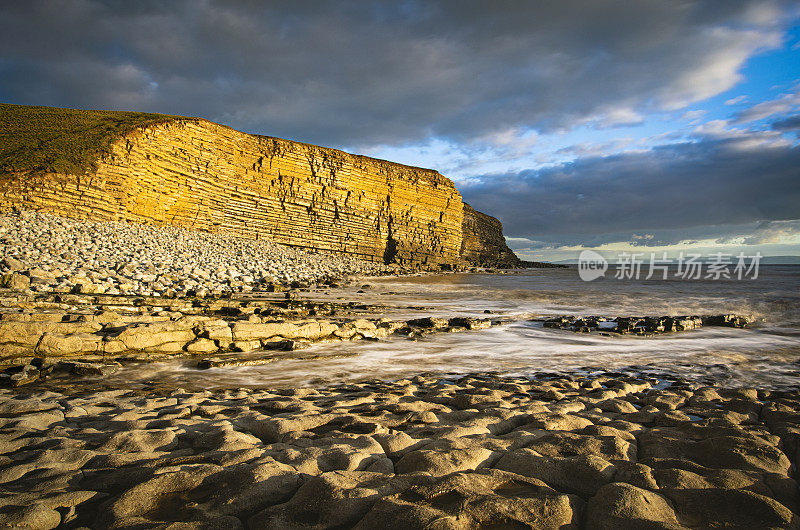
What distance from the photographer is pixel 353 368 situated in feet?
17.9

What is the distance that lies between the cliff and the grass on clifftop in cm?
6

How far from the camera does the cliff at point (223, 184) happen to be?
19.5 m

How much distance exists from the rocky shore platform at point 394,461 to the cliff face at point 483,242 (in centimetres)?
4939

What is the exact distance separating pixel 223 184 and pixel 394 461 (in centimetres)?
2798

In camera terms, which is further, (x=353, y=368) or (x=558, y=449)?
(x=353, y=368)

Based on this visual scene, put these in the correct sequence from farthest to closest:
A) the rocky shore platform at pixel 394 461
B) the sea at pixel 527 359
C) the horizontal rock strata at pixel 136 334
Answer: the sea at pixel 527 359
the horizontal rock strata at pixel 136 334
the rocky shore platform at pixel 394 461

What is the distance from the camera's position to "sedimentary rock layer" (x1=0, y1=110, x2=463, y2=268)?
19891 mm

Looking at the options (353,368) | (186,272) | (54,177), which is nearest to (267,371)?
(353,368)

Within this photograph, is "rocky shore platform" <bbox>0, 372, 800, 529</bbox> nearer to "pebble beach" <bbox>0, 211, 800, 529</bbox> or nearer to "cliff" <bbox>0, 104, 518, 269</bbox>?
"pebble beach" <bbox>0, 211, 800, 529</bbox>

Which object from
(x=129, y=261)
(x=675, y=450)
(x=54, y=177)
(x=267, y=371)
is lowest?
(x=267, y=371)

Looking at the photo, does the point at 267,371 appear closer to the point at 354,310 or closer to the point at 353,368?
the point at 353,368

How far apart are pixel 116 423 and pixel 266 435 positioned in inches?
47.6

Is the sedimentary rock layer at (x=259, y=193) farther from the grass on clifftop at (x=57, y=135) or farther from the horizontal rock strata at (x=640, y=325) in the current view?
the horizontal rock strata at (x=640, y=325)

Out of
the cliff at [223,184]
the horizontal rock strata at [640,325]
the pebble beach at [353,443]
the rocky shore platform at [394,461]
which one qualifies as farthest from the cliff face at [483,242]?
the rocky shore platform at [394,461]
